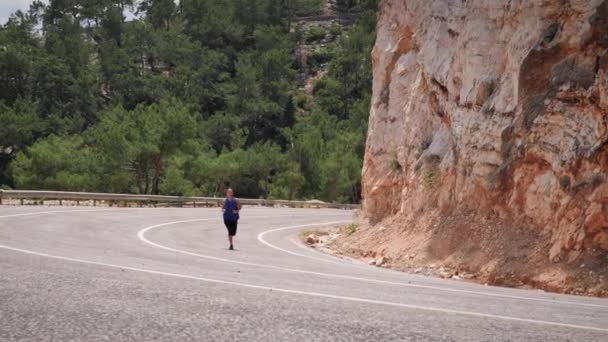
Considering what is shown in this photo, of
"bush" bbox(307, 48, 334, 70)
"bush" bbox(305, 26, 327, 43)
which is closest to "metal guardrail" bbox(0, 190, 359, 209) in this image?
"bush" bbox(307, 48, 334, 70)

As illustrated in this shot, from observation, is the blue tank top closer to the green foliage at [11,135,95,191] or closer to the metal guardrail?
the metal guardrail

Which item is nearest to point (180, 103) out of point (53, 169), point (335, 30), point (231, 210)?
point (53, 169)

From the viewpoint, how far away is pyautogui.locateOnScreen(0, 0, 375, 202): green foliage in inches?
2168

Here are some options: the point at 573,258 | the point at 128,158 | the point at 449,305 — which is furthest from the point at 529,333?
the point at 128,158

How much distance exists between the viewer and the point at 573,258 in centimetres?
1441

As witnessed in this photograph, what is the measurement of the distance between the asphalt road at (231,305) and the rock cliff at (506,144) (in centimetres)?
337

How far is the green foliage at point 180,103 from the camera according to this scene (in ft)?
181

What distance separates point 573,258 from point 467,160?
4855 mm

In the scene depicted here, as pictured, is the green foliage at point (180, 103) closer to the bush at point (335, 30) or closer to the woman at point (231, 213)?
the bush at point (335, 30)

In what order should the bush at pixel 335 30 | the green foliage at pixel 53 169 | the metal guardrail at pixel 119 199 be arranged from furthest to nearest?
the bush at pixel 335 30 → the green foliage at pixel 53 169 → the metal guardrail at pixel 119 199

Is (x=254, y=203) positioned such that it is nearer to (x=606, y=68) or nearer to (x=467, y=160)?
(x=467, y=160)

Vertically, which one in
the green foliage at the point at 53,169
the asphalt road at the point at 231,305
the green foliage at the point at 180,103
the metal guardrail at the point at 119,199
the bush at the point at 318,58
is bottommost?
the asphalt road at the point at 231,305

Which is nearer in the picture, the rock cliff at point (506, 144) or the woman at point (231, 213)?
the rock cliff at point (506, 144)

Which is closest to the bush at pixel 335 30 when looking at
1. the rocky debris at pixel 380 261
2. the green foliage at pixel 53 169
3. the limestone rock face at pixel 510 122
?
the green foliage at pixel 53 169
